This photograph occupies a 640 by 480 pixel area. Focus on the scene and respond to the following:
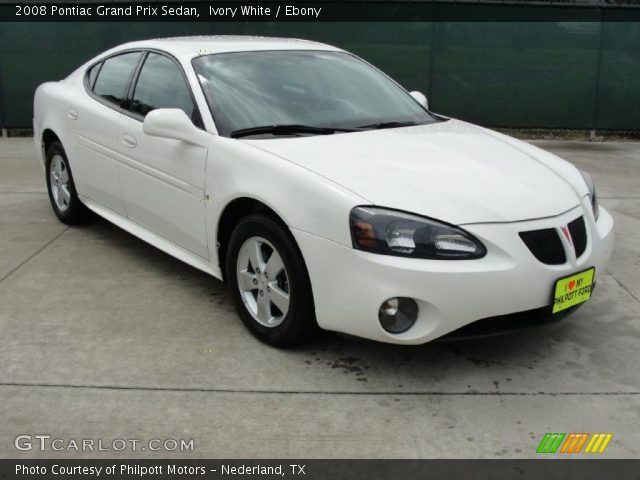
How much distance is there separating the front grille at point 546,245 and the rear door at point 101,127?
2828 millimetres

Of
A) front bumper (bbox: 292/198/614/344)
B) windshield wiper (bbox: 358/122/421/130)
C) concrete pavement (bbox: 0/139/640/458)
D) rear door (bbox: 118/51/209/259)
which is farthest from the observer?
windshield wiper (bbox: 358/122/421/130)

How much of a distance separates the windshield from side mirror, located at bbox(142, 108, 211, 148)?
0.13 metres

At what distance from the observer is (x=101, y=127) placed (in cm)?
522

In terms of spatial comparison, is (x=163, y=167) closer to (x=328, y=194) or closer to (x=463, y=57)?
(x=328, y=194)

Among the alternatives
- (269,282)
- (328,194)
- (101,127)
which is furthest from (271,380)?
(101,127)

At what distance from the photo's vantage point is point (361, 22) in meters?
10.7

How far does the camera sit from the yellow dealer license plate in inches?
139

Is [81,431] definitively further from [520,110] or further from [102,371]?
[520,110]

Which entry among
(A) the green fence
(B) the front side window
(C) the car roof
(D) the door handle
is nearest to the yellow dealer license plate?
(C) the car roof

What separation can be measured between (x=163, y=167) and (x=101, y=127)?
3.17ft

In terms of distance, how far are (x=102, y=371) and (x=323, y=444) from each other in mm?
1242

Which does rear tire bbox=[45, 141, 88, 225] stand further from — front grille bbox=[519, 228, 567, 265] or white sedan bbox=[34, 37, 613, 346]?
front grille bbox=[519, 228, 567, 265]

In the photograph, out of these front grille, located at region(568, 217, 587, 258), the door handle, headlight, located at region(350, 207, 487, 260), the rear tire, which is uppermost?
the door handle

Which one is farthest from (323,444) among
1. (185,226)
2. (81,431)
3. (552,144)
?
(552,144)
